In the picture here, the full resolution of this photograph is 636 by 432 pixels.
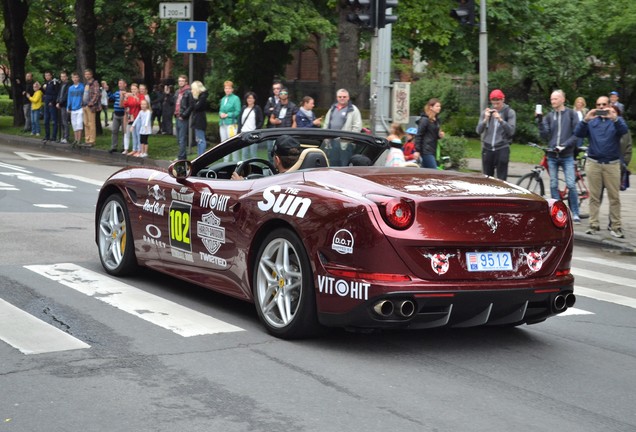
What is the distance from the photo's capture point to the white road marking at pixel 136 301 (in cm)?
728

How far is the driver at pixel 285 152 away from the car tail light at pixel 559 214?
1960mm

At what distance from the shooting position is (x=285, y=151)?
8.01 metres

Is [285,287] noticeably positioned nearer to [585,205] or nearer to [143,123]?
[585,205]

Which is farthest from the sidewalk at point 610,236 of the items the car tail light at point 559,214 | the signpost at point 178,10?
the signpost at point 178,10

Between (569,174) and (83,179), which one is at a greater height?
(569,174)

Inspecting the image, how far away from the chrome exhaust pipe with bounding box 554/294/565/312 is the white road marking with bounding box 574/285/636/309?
2.50 m

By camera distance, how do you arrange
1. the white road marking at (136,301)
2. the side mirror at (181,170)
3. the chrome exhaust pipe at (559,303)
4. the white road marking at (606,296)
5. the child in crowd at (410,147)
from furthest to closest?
the child in crowd at (410,147)
the white road marking at (606,296)
the side mirror at (181,170)
the white road marking at (136,301)
the chrome exhaust pipe at (559,303)

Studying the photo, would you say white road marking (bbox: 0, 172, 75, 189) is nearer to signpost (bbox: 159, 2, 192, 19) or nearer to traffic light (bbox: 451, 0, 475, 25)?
signpost (bbox: 159, 2, 192, 19)

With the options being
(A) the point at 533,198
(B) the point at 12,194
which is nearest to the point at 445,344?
(A) the point at 533,198

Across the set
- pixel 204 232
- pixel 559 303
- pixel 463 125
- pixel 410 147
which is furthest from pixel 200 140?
pixel 463 125

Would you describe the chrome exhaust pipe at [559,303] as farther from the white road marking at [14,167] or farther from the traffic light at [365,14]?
the white road marking at [14,167]

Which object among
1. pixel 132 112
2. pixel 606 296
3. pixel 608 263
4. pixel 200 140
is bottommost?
pixel 608 263

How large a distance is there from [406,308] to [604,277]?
5.42 m

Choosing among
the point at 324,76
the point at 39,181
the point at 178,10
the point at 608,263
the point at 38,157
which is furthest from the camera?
the point at 324,76
